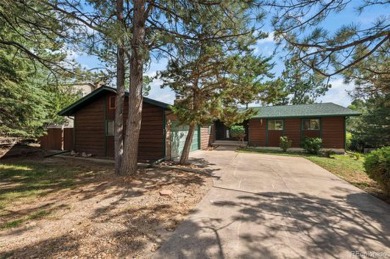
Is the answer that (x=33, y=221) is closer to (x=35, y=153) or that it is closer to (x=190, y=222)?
(x=190, y=222)

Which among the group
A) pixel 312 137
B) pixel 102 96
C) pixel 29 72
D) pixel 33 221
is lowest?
pixel 33 221

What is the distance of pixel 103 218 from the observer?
408 centimetres

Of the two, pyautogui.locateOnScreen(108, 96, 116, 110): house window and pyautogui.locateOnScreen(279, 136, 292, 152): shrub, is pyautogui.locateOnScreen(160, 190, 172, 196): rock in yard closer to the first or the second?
pyautogui.locateOnScreen(108, 96, 116, 110): house window

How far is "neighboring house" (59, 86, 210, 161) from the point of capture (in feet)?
33.9

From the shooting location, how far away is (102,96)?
40.4 ft

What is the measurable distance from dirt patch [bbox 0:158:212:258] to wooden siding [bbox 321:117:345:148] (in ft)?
39.1

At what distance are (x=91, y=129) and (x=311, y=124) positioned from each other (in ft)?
48.5

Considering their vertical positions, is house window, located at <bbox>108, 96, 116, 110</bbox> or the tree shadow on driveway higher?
house window, located at <bbox>108, 96, 116, 110</bbox>

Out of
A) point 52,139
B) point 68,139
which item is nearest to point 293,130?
point 68,139

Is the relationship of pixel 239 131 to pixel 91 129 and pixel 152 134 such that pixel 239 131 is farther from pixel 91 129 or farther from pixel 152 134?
pixel 91 129

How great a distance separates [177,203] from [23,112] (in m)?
10.7

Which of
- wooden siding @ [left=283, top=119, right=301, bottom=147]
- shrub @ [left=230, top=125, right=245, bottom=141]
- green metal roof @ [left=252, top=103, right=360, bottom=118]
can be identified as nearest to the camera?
green metal roof @ [left=252, top=103, right=360, bottom=118]

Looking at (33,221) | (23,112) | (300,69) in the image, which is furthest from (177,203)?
(23,112)

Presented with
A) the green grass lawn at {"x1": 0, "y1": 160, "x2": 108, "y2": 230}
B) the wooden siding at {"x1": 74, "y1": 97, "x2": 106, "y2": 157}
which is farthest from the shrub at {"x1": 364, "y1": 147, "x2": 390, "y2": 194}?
the wooden siding at {"x1": 74, "y1": 97, "x2": 106, "y2": 157}
